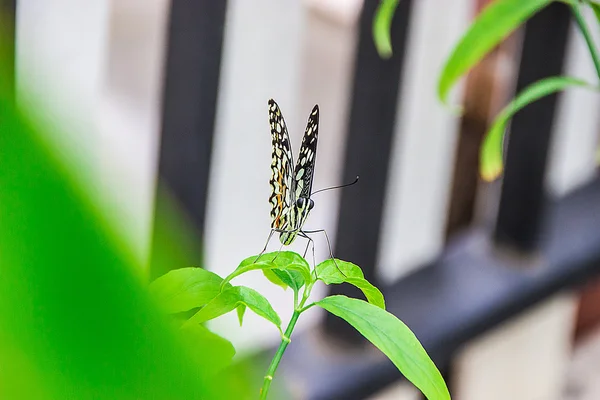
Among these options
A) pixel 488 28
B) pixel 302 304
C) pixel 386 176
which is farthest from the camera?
pixel 386 176

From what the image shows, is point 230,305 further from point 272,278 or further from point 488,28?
point 488,28

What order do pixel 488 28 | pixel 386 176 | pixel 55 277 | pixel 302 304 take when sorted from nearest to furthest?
pixel 55 277 → pixel 302 304 → pixel 488 28 → pixel 386 176

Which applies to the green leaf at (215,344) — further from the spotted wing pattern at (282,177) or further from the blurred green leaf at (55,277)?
the blurred green leaf at (55,277)

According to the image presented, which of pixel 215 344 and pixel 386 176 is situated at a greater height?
pixel 386 176

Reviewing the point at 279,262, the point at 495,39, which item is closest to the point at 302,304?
the point at 279,262

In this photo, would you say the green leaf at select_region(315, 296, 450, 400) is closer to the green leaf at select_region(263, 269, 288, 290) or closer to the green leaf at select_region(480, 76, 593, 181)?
the green leaf at select_region(263, 269, 288, 290)

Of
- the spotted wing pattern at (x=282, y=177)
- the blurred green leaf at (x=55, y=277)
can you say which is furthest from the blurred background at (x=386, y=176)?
the blurred green leaf at (x=55, y=277)
